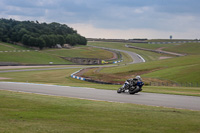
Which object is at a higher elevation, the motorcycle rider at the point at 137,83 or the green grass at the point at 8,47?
the green grass at the point at 8,47

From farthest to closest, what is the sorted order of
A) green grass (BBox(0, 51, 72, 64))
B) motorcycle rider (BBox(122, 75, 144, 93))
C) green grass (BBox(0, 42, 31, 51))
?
green grass (BBox(0, 42, 31, 51))
green grass (BBox(0, 51, 72, 64))
motorcycle rider (BBox(122, 75, 144, 93))

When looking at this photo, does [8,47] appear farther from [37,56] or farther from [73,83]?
[73,83]

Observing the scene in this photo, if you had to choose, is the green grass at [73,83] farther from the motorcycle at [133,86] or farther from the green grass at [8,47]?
the green grass at [8,47]

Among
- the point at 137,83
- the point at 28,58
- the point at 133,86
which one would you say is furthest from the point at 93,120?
the point at 28,58

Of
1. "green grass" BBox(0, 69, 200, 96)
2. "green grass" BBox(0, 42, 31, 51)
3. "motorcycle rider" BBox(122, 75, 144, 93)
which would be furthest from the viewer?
"green grass" BBox(0, 42, 31, 51)

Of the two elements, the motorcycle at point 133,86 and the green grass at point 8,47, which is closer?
Result: the motorcycle at point 133,86

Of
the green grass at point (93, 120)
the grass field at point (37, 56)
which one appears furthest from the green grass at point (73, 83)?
the grass field at point (37, 56)

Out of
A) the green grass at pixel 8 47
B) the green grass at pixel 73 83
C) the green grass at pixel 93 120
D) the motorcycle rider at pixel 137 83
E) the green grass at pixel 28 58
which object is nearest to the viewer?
the green grass at pixel 93 120

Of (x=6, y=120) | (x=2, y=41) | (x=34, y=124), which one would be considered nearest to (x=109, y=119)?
(x=34, y=124)

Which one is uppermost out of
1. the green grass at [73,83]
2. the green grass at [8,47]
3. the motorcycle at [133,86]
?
the green grass at [8,47]

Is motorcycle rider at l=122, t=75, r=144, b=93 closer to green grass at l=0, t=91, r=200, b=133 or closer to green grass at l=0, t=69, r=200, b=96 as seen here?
green grass at l=0, t=69, r=200, b=96

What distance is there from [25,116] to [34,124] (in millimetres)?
1784

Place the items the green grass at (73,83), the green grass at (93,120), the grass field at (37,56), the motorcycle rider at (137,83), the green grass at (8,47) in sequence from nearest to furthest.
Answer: the green grass at (93,120) → the motorcycle rider at (137,83) → the green grass at (73,83) → the grass field at (37,56) → the green grass at (8,47)

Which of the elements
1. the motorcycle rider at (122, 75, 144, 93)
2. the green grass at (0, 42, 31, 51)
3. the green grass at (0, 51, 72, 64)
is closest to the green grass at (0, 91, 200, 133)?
the motorcycle rider at (122, 75, 144, 93)
